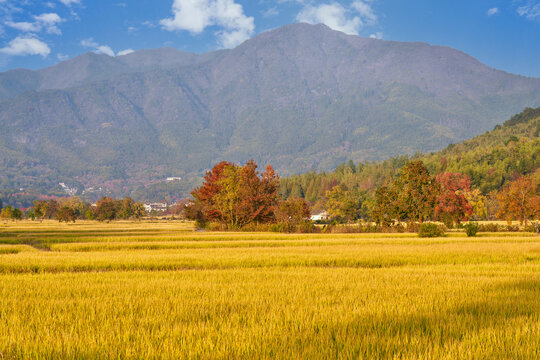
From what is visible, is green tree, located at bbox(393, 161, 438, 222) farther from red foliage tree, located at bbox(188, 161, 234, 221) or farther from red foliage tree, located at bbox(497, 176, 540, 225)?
red foliage tree, located at bbox(188, 161, 234, 221)

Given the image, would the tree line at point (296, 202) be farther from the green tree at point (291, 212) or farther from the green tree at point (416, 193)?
the green tree at point (416, 193)

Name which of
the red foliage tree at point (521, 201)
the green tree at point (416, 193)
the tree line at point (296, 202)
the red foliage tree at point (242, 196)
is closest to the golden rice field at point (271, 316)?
the green tree at point (416, 193)

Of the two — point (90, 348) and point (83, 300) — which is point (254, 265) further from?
point (90, 348)

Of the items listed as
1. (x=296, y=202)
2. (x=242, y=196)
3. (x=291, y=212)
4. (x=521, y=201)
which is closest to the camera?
(x=242, y=196)

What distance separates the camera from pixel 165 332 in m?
6.39

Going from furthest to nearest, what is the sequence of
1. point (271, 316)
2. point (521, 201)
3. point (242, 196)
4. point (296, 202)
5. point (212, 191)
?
point (212, 191) < point (296, 202) < point (521, 201) < point (242, 196) < point (271, 316)

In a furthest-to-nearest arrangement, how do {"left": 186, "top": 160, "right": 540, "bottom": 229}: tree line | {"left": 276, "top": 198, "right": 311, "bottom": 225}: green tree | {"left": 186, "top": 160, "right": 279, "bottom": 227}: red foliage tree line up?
{"left": 276, "top": 198, "right": 311, "bottom": 225}: green tree → {"left": 186, "top": 160, "right": 279, "bottom": 227}: red foliage tree → {"left": 186, "top": 160, "right": 540, "bottom": 229}: tree line

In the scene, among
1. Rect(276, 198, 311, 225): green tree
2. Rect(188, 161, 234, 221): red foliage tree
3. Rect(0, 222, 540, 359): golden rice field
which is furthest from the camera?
Rect(188, 161, 234, 221): red foliage tree

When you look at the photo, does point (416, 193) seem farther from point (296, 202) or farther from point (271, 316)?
point (271, 316)

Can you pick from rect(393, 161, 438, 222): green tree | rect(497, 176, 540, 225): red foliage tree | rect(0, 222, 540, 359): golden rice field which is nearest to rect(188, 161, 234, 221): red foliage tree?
rect(393, 161, 438, 222): green tree

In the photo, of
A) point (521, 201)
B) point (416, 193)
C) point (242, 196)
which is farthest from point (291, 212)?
point (521, 201)

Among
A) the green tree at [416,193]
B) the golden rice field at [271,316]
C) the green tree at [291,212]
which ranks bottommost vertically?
the golden rice field at [271,316]

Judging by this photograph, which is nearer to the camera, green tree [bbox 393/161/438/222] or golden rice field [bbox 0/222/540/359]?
golden rice field [bbox 0/222/540/359]

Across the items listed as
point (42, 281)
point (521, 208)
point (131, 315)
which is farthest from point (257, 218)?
point (131, 315)
